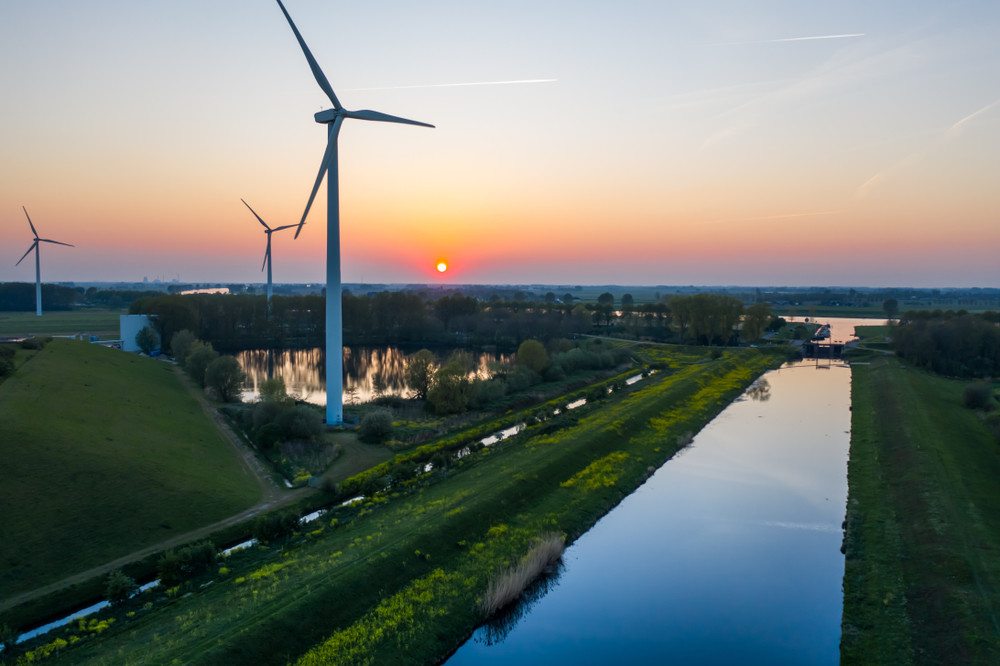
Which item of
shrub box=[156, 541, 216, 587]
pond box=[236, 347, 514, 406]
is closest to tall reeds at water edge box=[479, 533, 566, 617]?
shrub box=[156, 541, 216, 587]

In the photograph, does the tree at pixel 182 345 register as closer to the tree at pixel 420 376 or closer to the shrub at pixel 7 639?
the tree at pixel 420 376

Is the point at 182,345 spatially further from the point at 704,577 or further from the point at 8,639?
the point at 704,577

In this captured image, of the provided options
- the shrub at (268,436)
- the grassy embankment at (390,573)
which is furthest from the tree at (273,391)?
the grassy embankment at (390,573)

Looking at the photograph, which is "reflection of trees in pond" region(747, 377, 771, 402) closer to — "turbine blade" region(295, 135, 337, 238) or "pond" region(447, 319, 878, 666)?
"pond" region(447, 319, 878, 666)

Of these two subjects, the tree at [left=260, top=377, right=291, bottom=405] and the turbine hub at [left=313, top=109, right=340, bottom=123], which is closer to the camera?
the turbine hub at [left=313, top=109, right=340, bottom=123]

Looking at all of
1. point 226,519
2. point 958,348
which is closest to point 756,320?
point 958,348

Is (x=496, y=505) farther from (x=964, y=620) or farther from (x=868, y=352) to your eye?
(x=868, y=352)

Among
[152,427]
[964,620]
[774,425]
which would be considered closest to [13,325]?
[152,427]
